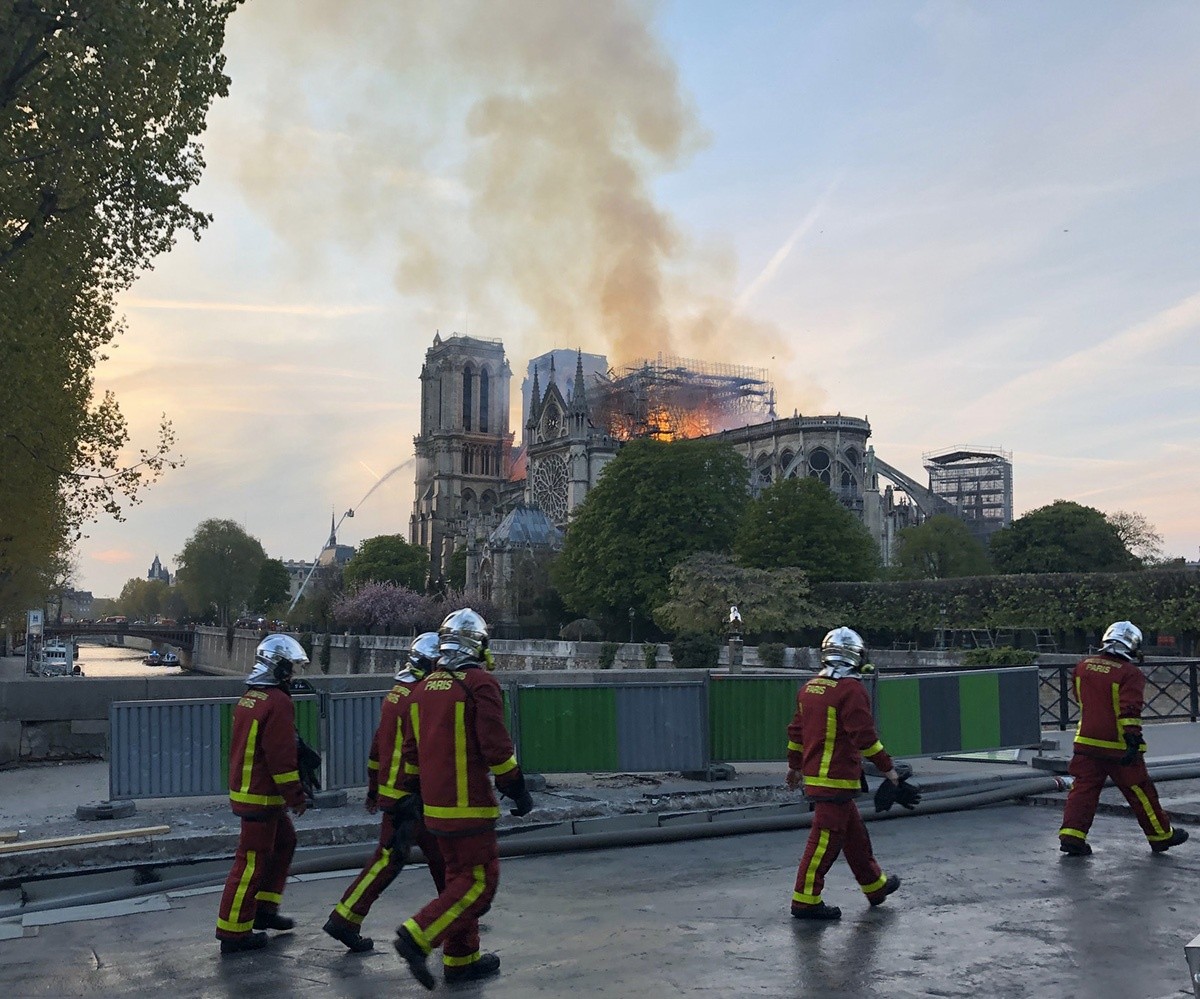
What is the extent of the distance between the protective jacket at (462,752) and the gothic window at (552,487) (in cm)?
9556

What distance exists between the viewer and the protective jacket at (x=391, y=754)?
7402mm

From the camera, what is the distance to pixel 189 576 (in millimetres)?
126812

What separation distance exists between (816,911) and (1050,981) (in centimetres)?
166

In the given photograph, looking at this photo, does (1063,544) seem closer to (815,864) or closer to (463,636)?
(815,864)

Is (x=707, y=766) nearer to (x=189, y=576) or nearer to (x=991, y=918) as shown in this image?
(x=991, y=918)

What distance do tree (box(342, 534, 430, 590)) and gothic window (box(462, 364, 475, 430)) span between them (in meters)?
21.9

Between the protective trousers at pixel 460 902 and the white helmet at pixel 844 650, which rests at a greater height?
the white helmet at pixel 844 650

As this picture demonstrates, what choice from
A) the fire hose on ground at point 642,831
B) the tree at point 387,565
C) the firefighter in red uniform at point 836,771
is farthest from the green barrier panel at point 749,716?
the tree at point 387,565

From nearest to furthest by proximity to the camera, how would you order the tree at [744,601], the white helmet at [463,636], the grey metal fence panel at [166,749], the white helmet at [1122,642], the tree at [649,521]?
the white helmet at [463,636]
the white helmet at [1122,642]
the grey metal fence panel at [166,749]
the tree at [744,601]
the tree at [649,521]

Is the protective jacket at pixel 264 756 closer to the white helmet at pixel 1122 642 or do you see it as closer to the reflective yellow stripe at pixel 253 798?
the reflective yellow stripe at pixel 253 798

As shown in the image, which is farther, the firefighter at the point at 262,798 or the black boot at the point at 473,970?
the firefighter at the point at 262,798

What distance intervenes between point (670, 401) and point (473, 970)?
101452 millimetres

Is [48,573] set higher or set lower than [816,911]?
higher

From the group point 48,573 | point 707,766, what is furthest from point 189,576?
point 707,766
